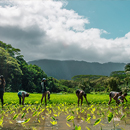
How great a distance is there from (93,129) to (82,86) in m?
38.8

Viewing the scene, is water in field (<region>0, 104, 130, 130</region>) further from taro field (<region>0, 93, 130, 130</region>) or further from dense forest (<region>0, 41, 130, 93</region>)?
dense forest (<region>0, 41, 130, 93</region>)

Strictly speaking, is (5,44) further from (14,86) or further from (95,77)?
(95,77)

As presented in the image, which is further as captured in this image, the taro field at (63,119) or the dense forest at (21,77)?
the dense forest at (21,77)

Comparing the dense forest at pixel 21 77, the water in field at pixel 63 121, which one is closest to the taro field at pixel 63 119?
the water in field at pixel 63 121

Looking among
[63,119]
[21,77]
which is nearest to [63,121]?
[63,119]

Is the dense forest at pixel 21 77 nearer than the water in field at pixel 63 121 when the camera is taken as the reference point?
No

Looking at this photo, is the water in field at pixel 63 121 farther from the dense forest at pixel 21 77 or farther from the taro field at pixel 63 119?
the dense forest at pixel 21 77

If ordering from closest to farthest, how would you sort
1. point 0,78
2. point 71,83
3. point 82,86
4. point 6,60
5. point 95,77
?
1. point 0,78
2. point 6,60
3. point 82,86
4. point 71,83
5. point 95,77

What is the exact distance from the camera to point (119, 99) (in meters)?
11.3

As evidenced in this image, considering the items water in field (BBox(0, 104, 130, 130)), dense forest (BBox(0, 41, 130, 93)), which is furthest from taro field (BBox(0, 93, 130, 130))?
dense forest (BBox(0, 41, 130, 93))

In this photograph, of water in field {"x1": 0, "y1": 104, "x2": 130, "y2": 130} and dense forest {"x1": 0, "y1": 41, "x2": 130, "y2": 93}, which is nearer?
water in field {"x1": 0, "y1": 104, "x2": 130, "y2": 130}

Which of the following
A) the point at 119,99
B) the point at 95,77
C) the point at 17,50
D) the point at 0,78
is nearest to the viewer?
the point at 0,78

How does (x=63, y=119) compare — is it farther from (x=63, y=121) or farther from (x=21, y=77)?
(x=21, y=77)

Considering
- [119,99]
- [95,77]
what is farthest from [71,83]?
[119,99]
